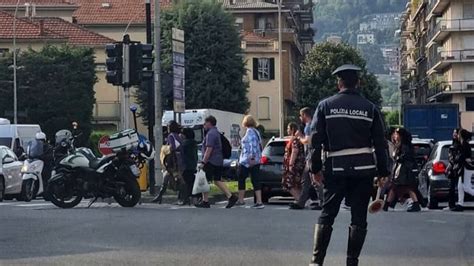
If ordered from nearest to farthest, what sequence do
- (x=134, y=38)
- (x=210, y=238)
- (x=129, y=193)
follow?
(x=210, y=238) < (x=129, y=193) < (x=134, y=38)

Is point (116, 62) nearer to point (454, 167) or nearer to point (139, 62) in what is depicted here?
point (139, 62)

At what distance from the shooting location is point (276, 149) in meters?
25.7

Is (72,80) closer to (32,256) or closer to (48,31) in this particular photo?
(48,31)

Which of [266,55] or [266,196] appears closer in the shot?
[266,196]

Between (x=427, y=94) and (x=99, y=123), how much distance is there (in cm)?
3258

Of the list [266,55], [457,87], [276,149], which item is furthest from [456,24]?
[276,149]

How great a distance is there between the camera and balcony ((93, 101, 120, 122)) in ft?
257

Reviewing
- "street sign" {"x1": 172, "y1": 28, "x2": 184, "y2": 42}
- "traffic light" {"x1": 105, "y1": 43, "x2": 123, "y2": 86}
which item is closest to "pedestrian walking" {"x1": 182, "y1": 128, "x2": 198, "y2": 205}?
"traffic light" {"x1": 105, "y1": 43, "x2": 123, "y2": 86}

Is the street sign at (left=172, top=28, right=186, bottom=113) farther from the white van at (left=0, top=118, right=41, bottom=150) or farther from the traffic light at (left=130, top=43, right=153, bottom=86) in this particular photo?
the white van at (left=0, top=118, right=41, bottom=150)

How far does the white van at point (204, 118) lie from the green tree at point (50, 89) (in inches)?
593

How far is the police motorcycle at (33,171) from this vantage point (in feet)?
89.8

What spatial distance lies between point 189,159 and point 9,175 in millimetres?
7134

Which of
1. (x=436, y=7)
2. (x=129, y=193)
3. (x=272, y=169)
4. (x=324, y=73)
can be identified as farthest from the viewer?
(x=436, y=7)

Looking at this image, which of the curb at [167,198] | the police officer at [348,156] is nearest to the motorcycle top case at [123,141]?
the curb at [167,198]
